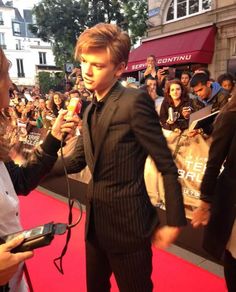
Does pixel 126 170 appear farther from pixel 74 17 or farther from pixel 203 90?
pixel 74 17

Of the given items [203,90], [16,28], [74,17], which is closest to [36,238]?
[203,90]

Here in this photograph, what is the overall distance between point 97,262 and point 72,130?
686mm

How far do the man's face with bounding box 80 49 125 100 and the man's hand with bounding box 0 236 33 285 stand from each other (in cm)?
75

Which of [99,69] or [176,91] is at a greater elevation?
[99,69]

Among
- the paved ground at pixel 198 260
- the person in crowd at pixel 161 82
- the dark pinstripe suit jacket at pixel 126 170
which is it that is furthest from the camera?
the person in crowd at pixel 161 82

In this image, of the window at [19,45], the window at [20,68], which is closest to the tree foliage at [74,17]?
the window at [20,68]

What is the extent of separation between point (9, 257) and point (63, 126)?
2.19 ft

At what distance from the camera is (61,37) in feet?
77.1

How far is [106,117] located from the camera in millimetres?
1456

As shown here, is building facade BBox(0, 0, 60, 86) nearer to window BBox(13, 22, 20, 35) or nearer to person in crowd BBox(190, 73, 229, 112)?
window BBox(13, 22, 20, 35)

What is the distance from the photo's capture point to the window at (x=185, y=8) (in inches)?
524

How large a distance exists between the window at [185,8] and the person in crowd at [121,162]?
517 inches

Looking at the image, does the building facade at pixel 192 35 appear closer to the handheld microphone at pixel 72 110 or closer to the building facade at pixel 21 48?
the handheld microphone at pixel 72 110

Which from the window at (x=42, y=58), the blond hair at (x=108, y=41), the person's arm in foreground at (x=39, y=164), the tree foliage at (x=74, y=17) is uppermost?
the tree foliage at (x=74, y=17)
